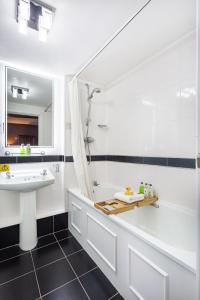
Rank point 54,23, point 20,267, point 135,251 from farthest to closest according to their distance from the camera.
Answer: point 20,267 < point 54,23 < point 135,251

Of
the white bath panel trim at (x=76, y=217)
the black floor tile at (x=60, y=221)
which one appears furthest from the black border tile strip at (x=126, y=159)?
the black floor tile at (x=60, y=221)

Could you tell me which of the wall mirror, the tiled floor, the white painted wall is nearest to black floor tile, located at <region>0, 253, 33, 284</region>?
the tiled floor

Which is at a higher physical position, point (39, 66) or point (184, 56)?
point (39, 66)

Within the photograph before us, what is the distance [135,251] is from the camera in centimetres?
108

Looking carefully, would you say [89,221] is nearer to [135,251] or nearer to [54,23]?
[135,251]

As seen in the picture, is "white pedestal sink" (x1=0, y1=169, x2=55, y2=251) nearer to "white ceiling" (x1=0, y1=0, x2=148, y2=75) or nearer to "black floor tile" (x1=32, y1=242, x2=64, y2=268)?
"black floor tile" (x1=32, y1=242, x2=64, y2=268)

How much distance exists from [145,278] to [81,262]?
0.83 meters

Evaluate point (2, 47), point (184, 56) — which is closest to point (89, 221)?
point (184, 56)

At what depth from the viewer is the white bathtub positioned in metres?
0.86

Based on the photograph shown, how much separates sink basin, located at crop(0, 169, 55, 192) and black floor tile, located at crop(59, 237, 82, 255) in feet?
2.64

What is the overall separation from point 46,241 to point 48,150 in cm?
121

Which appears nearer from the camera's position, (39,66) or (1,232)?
(1,232)

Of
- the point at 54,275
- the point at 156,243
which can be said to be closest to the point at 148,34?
the point at 156,243

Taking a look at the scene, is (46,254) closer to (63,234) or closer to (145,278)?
(63,234)
